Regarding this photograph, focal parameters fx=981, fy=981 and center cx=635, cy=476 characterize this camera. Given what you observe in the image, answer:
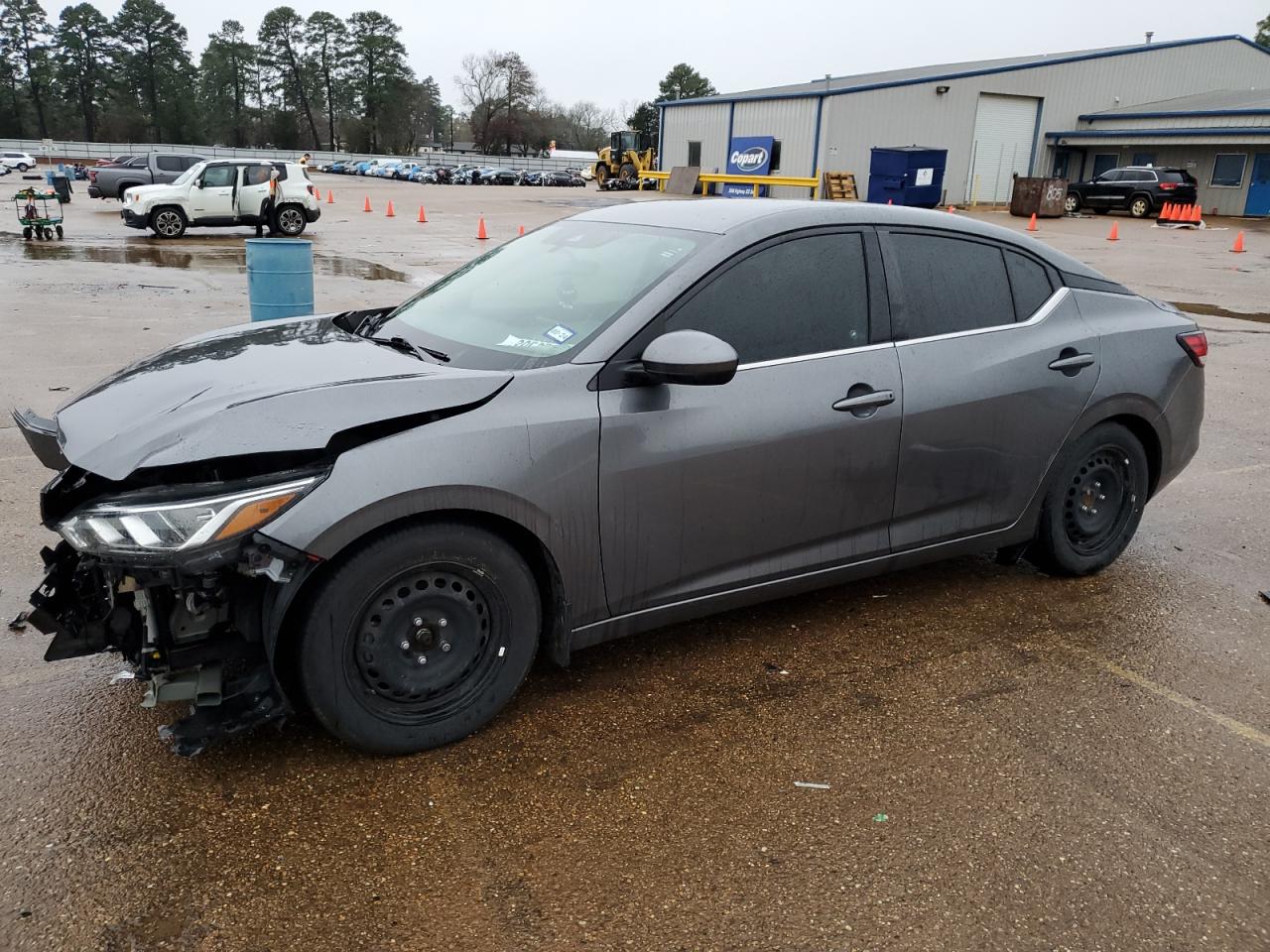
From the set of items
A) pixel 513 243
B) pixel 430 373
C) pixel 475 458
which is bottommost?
pixel 475 458

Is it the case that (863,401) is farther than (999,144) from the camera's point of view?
No

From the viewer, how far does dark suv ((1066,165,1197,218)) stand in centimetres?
3297

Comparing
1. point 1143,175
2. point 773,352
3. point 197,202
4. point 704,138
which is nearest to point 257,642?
point 773,352

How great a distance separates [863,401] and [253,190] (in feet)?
71.7

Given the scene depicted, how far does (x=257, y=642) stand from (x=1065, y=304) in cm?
352

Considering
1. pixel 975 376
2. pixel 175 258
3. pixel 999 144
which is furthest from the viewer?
pixel 999 144

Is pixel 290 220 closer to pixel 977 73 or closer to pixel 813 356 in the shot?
pixel 813 356

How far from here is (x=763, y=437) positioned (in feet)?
11.1

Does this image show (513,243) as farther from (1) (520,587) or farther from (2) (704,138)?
(2) (704,138)

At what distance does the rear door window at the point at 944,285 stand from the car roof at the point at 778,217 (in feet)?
0.25

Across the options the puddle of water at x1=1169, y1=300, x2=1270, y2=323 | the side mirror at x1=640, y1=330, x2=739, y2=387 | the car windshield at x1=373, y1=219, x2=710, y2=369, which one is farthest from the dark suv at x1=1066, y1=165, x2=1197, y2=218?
the side mirror at x1=640, y1=330, x2=739, y2=387

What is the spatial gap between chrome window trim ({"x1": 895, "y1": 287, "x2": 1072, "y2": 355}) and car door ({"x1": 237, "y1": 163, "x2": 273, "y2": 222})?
21149 millimetres

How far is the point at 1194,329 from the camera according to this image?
461 cm

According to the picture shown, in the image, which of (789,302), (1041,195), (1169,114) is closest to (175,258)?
(789,302)
